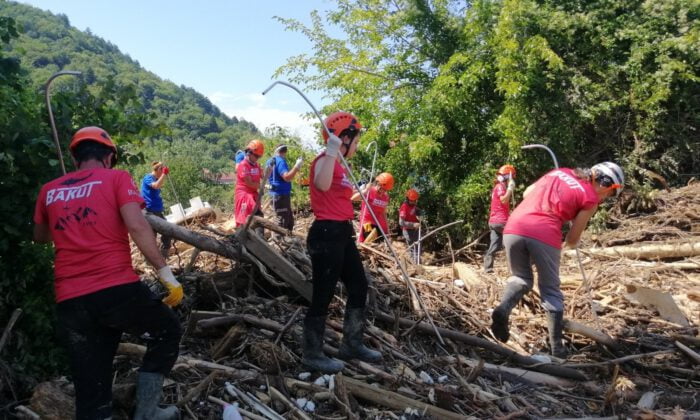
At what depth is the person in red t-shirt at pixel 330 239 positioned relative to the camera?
3.70m

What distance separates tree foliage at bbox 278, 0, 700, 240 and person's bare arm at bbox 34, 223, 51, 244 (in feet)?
27.2

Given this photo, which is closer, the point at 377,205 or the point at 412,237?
the point at 377,205

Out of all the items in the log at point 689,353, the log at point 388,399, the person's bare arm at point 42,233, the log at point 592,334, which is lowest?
the log at point 689,353

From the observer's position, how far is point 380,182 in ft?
25.6

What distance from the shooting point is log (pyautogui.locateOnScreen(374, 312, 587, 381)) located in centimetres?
440

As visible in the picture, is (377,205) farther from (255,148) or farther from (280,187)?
(255,148)

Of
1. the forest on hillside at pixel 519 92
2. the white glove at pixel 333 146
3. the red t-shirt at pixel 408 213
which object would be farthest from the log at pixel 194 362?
the forest on hillside at pixel 519 92

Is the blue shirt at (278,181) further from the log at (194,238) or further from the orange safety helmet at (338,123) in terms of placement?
the orange safety helmet at (338,123)

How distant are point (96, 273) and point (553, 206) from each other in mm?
3789

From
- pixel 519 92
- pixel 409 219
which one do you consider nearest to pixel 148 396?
pixel 409 219

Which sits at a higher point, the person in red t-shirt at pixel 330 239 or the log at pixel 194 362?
the person in red t-shirt at pixel 330 239

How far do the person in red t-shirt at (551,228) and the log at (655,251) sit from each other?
373 cm

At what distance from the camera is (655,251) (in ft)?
25.4

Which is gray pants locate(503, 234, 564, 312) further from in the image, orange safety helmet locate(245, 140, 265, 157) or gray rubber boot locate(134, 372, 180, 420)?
orange safety helmet locate(245, 140, 265, 157)
